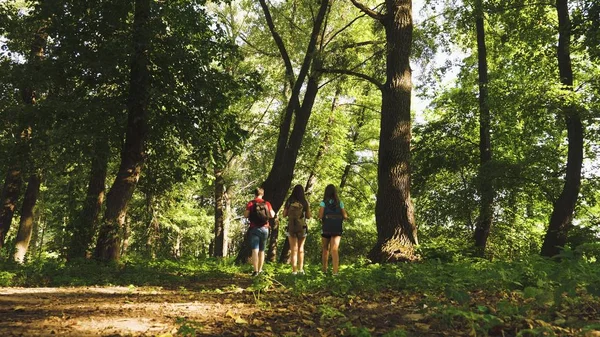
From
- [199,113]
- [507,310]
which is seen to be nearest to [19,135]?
[199,113]

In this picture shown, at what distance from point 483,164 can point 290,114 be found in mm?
6872

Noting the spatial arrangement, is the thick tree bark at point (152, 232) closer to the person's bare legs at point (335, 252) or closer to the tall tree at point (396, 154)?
the person's bare legs at point (335, 252)

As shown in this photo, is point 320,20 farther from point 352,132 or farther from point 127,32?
point 352,132

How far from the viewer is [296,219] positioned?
9.27 meters

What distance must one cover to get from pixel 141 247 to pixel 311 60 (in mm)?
15167

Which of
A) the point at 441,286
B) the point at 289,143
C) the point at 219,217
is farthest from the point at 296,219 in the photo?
the point at 219,217

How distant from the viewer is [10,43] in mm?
13852

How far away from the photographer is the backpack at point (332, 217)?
28.8 ft

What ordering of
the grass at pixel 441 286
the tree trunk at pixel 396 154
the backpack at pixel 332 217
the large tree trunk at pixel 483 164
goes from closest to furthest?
the grass at pixel 441 286
the backpack at pixel 332 217
the tree trunk at pixel 396 154
the large tree trunk at pixel 483 164

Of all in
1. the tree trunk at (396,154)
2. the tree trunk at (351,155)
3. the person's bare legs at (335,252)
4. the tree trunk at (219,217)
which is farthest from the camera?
the tree trunk at (351,155)

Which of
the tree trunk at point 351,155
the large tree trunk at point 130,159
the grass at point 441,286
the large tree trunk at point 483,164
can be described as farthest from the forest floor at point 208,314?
the tree trunk at point 351,155

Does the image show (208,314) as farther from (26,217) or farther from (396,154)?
(26,217)

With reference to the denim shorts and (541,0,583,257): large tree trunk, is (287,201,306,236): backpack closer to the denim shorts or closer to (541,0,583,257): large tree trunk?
the denim shorts

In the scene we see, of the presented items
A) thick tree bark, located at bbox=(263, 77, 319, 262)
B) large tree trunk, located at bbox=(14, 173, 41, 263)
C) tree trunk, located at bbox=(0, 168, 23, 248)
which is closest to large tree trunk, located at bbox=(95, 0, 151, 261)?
thick tree bark, located at bbox=(263, 77, 319, 262)
